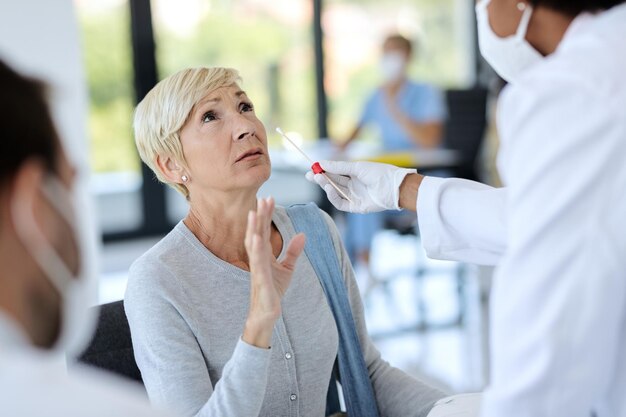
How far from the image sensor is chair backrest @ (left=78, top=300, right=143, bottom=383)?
1.72 meters

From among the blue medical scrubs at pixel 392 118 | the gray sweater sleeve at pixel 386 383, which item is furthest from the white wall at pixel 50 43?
the blue medical scrubs at pixel 392 118

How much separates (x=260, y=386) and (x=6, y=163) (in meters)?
0.75

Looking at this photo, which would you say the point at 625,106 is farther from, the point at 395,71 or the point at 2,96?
the point at 395,71

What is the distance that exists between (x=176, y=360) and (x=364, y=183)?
0.54 metres

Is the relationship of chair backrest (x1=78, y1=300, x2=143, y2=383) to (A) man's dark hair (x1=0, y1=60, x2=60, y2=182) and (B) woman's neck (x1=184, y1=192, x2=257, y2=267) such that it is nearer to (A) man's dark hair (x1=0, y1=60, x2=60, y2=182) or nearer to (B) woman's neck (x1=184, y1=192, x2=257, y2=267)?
(B) woman's neck (x1=184, y1=192, x2=257, y2=267)

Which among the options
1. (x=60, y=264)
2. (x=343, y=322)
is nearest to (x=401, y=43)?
Answer: (x=343, y=322)

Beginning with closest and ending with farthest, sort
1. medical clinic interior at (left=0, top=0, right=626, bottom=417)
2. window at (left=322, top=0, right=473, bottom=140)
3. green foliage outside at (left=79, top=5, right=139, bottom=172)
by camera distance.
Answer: medical clinic interior at (left=0, top=0, right=626, bottom=417), green foliage outside at (left=79, top=5, right=139, bottom=172), window at (left=322, top=0, right=473, bottom=140)

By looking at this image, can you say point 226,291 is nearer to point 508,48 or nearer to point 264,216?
point 264,216

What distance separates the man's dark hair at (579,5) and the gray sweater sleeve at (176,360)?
725 millimetres

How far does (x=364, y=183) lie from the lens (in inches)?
70.4

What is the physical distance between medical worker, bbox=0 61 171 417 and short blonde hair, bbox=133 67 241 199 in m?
A: 0.96

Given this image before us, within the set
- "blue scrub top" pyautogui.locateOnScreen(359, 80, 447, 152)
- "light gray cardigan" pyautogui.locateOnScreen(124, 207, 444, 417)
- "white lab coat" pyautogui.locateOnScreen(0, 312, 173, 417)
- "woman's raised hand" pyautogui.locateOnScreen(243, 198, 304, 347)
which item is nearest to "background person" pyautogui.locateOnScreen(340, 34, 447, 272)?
"blue scrub top" pyautogui.locateOnScreen(359, 80, 447, 152)

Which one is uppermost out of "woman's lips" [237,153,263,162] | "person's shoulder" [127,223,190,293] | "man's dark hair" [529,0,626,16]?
"man's dark hair" [529,0,626,16]

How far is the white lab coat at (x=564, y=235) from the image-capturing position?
1.05 m
